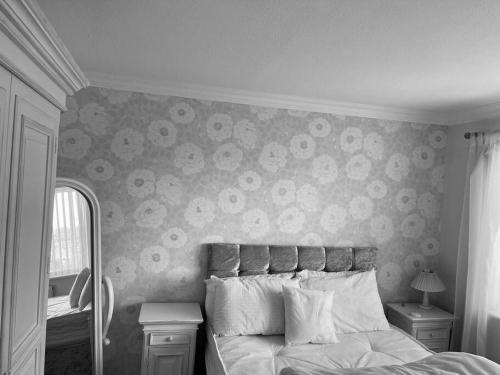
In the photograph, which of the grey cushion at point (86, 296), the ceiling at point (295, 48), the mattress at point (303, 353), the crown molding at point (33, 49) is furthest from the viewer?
the grey cushion at point (86, 296)

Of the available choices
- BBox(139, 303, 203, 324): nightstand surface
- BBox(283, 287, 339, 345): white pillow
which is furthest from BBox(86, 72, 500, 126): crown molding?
BBox(139, 303, 203, 324): nightstand surface

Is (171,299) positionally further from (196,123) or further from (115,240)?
(196,123)

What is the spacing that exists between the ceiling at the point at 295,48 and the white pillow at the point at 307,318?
1634 millimetres

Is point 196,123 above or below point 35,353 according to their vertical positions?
above

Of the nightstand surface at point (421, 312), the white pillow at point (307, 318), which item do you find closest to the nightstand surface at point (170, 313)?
the white pillow at point (307, 318)

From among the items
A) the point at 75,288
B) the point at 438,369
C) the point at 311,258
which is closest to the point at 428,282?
Result: the point at 311,258

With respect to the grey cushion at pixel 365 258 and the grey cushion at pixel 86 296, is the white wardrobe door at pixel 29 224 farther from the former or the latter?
the grey cushion at pixel 365 258

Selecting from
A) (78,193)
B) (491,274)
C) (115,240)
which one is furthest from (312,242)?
(78,193)

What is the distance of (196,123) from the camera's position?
3070 millimetres

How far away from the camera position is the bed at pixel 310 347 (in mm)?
2002

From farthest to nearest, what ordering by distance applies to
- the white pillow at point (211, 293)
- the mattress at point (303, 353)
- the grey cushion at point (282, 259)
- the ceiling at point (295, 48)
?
the grey cushion at point (282, 259), the white pillow at point (211, 293), the mattress at point (303, 353), the ceiling at point (295, 48)

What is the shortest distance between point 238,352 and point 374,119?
7.91 ft

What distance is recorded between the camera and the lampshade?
3279 millimetres

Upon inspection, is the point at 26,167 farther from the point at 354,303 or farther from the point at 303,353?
the point at 354,303
